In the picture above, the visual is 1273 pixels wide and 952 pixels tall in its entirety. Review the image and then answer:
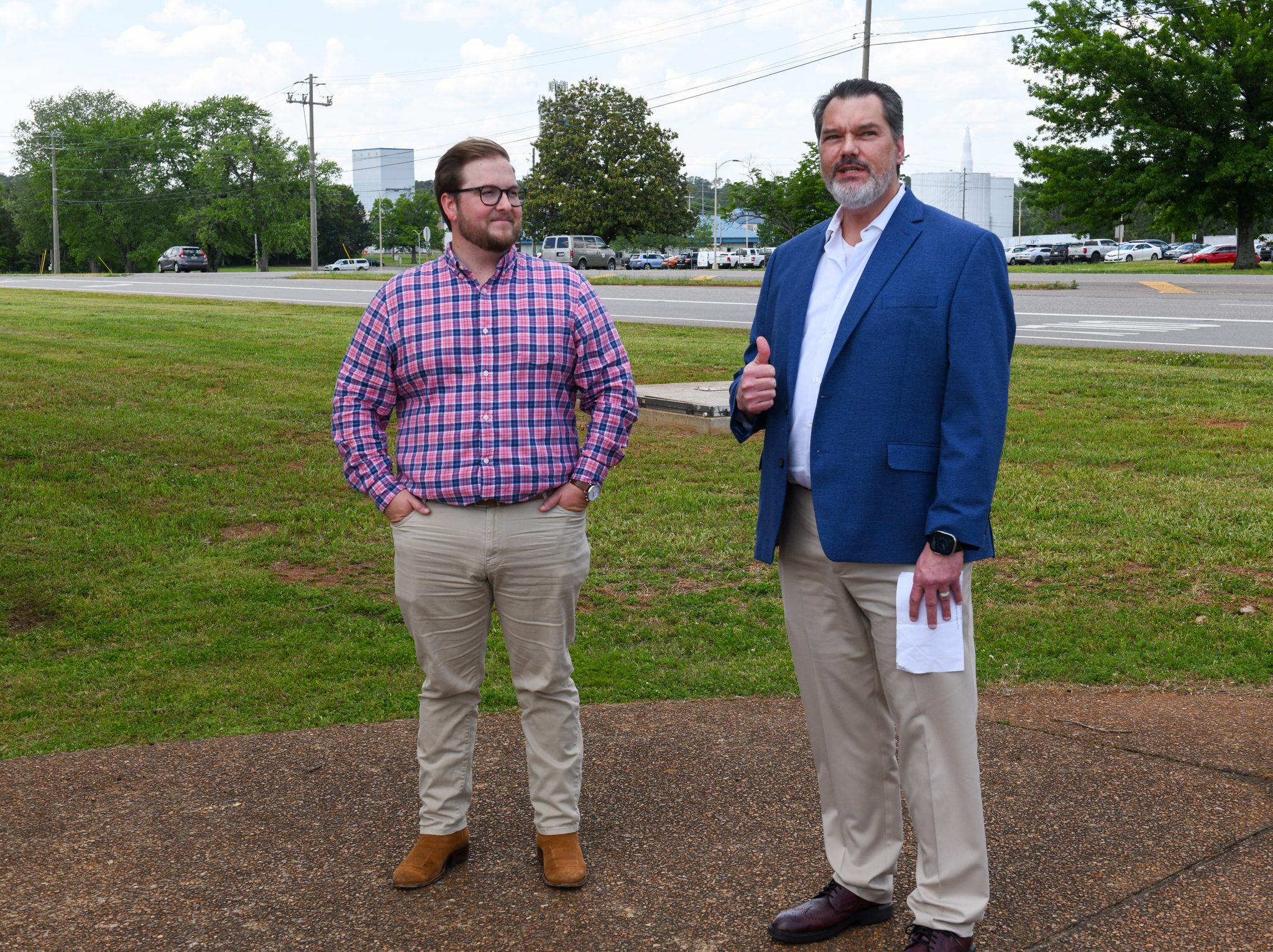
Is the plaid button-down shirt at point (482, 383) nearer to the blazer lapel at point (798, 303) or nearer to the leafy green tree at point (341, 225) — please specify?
the blazer lapel at point (798, 303)

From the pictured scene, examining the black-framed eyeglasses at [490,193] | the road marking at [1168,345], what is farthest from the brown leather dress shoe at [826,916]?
the road marking at [1168,345]

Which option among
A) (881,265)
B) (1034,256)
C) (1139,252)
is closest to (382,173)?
(1034,256)

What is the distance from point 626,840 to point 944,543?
4.78 ft

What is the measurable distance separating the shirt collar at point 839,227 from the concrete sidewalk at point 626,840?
1.68 meters

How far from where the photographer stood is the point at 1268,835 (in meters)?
3.41

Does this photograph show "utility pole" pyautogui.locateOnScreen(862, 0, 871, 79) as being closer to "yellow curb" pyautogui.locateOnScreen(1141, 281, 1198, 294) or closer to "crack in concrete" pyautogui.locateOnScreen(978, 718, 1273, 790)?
"yellow curb" pyautogui.locateOnScreen(1141, 281, 1198, 294)

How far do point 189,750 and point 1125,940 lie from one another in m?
3.04

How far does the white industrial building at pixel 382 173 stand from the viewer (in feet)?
400

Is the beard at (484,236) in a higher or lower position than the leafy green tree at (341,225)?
lower

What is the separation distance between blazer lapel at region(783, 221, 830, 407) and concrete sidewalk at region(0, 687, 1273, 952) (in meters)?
1.37

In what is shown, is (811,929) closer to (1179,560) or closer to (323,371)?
(1179,560)

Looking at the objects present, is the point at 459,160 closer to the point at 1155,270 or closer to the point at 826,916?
the point at 826,916

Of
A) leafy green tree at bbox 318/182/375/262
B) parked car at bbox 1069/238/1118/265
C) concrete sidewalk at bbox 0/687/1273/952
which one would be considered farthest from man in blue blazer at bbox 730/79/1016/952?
leafy green tree at bbox 318/182/375/262

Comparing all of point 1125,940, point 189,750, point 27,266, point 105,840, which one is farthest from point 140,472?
point 27,266
